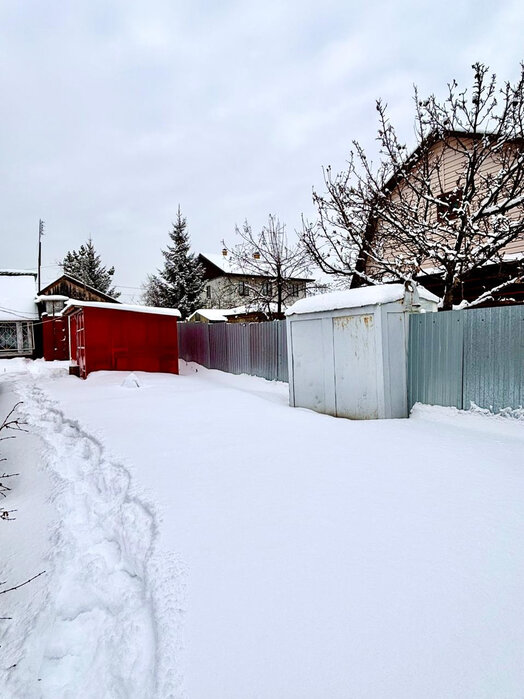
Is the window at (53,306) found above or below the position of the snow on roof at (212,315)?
above

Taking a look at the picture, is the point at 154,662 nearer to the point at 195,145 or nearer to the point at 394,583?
the point at 394,583

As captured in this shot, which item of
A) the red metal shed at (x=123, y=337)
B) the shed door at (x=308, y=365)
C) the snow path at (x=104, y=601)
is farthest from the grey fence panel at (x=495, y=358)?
the red metal shed at (x=123, y=337)

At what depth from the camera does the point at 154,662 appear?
1.50 meters

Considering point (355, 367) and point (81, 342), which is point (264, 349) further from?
point (81, 342)

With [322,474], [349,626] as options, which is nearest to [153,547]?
[349,626]

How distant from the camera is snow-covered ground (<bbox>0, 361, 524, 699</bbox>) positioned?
55.7 inches

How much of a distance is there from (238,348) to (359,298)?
5.57 meters

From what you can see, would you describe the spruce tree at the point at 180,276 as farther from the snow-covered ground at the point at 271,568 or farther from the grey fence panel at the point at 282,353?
the snow-covered ground at the point at 271,568

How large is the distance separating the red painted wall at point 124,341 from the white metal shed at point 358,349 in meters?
6.25

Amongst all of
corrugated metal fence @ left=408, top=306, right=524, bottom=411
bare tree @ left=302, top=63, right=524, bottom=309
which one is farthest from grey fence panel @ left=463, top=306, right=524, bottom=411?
bare tree @ left=302, top=63, right=524, bottom=309

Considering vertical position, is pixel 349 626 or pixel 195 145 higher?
pixel 195 145

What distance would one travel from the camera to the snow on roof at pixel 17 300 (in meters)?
19.6

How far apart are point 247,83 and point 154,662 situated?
45.6 feet

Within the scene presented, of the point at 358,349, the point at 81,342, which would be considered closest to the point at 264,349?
the point at 358,349
